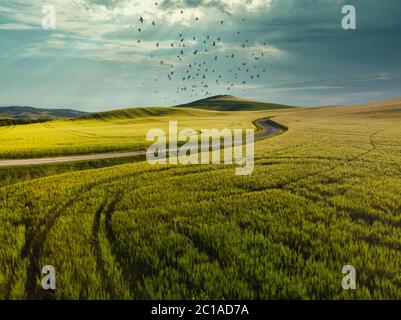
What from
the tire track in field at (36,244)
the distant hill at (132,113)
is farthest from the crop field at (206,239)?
the distant hill at (132,113)

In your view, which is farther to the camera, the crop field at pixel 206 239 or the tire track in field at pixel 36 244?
the tire track in field at pixel 36 244

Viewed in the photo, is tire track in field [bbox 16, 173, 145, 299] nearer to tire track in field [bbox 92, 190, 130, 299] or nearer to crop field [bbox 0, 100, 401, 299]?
crop field [bbox 0, 100, 401, 299]

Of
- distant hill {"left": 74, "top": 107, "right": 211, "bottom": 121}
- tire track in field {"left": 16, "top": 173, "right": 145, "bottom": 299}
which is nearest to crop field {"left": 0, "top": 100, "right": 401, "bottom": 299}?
tire track in field {"left": 16, "top": 173, "right": 145, "bottom": 299}

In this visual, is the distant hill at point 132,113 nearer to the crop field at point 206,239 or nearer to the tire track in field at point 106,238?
the crop field at point 206,239

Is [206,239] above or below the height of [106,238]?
above

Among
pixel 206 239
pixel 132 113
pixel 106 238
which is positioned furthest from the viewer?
pixel 132 113

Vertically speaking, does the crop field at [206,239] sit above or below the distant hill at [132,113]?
below

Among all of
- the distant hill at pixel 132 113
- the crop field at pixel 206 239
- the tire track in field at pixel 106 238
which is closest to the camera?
the crop field at pixel 206 239

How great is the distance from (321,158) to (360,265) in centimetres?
1958

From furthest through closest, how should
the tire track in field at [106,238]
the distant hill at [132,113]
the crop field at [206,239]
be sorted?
the distant hill at [132,113] → the tire track in field at [106,238] → the crop field at [206,239]

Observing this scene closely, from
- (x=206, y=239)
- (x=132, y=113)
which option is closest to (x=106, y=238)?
(x=206, y=239)

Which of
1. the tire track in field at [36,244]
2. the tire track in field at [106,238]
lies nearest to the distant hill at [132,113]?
the tire track in field at [106,238]

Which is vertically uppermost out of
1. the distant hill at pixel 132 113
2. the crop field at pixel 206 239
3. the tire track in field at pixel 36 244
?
the distant hill at pixel 132 113

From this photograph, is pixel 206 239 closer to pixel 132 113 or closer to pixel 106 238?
pixel 106 238
